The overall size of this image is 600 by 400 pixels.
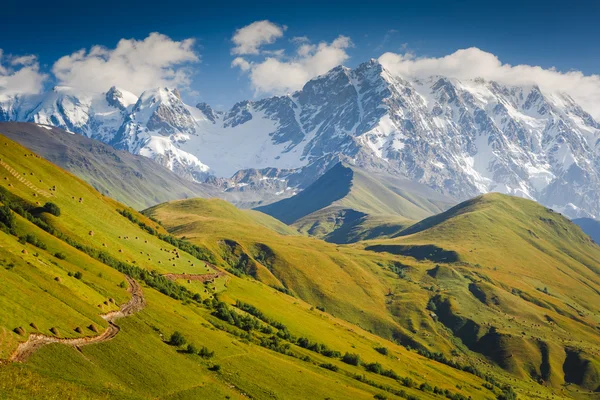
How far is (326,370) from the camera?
138m

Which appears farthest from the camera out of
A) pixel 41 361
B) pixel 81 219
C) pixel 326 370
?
pixel 81 219

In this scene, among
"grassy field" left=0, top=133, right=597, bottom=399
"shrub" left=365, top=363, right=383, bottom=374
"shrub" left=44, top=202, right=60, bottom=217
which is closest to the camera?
"grassy field" left=0, top=133, right=597, bottom=399

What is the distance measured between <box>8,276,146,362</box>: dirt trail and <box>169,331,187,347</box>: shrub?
33.8 feet

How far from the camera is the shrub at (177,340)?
327 feet

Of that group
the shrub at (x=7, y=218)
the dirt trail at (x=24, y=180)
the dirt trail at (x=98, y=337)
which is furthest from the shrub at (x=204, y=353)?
the dirt trail at (x=24, y=180)

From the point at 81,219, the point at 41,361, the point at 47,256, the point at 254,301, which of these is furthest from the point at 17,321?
the point at 254,301

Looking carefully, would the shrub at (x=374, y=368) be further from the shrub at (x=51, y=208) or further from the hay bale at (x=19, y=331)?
the hay bale at (x=19, y=331)

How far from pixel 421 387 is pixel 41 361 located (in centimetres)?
12564

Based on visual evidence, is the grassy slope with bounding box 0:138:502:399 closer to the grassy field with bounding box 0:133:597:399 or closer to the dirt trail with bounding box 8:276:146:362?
the grassy field with bounding box 0:133:597:399

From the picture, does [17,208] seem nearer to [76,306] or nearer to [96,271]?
[96,271]

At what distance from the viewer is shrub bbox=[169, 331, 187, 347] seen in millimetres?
99562

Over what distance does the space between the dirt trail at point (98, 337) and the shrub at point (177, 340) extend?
1031 cm

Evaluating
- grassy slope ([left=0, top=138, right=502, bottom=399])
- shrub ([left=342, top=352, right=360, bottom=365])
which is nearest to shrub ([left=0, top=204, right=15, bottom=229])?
grassy slope ([left=0, top=138, right=502, bottom=399])

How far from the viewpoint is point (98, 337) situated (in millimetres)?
85062
